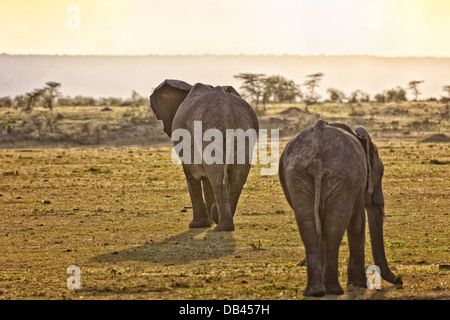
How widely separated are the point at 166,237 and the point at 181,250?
140 cm

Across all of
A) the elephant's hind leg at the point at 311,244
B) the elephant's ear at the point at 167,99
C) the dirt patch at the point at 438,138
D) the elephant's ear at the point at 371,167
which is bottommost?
the dirt patch at the point at 438,138

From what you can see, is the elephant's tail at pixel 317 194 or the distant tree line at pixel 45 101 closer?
the elephant's tail at pixel 317 194

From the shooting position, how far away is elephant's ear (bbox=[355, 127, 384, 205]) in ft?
31.0

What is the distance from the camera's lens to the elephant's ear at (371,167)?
31.0ft

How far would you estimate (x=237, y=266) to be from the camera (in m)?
11.1

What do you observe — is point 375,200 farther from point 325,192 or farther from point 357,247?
point 325,192

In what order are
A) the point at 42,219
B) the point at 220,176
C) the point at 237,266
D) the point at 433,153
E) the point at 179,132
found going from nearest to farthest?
the point at 237,266 < the point at 220,176 < the point at 179,132 < the point at 42,219 < the point at 433,153

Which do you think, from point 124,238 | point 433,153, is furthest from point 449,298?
point 433,153

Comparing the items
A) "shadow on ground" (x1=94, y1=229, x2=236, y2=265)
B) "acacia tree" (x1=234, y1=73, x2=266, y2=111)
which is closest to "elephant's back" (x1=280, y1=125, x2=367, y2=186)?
"shadow on ground" (x1=94, y1=229, x2=236, y2=265)

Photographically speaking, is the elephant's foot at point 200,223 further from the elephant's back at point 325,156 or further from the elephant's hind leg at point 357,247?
the elephant's back at point 325,156

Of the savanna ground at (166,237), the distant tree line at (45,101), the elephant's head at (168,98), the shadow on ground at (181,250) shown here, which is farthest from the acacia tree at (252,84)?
the shadow on ground at (181,250)
